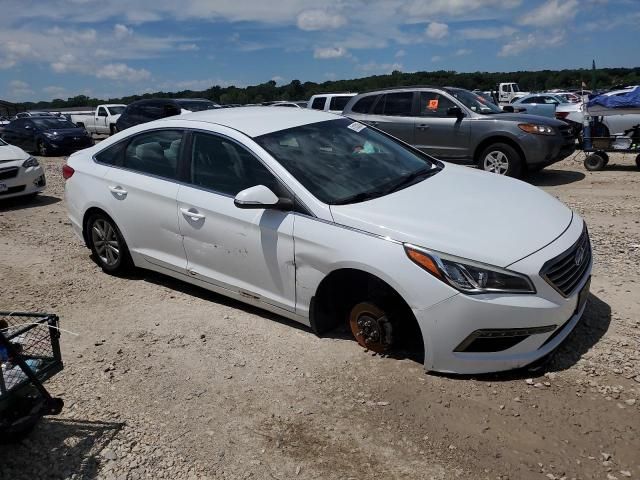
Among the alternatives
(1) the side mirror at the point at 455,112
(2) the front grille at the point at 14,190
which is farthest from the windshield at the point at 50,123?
(1) the side mirror at the point at 455,112

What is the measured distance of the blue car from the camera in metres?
18.6

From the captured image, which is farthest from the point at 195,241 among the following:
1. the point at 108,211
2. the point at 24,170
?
the point at 24,170

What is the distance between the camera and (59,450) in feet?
9.91

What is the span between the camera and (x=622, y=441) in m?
2.78

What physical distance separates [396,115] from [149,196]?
7.11 meters

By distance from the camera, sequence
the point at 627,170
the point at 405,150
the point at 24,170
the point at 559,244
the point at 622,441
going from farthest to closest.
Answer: the point at 627,170 → the point at 24,170 → the point at 405,150 → the point at 559,244 → the point at 622,441

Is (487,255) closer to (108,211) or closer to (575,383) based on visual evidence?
(575,383)

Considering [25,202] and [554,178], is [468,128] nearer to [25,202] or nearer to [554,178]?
[554,178]

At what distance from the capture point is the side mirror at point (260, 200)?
12.2 feet

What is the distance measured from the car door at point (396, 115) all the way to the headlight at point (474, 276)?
7.82 metres

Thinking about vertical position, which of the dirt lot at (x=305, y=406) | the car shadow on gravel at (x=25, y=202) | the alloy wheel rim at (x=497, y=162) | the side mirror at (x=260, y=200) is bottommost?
the dirt lot at (x=305, y=406)

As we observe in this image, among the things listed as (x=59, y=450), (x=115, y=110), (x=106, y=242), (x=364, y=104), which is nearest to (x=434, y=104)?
(x=364, y=104)

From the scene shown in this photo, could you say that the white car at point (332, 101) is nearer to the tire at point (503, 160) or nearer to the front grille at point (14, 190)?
the tire at point (503, 160)

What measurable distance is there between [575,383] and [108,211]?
4163 mm
